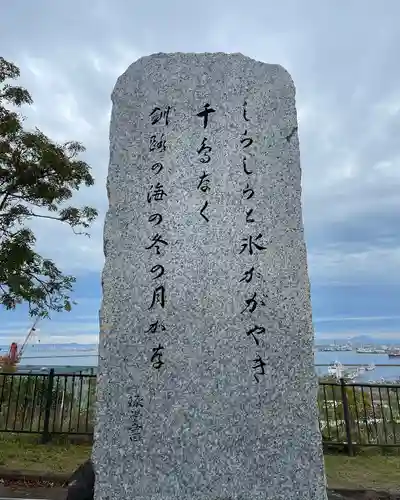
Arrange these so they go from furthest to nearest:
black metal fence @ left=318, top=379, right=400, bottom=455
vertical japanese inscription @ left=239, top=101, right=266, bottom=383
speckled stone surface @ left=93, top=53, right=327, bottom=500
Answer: black metal fence @ left=318, top=379, right=400, bottom=455 → vertical japanese inscription @ left=239, top=101, right=266, bottom=383 → speckled stone surface @ left=93, top=53, right=327, bottom=500

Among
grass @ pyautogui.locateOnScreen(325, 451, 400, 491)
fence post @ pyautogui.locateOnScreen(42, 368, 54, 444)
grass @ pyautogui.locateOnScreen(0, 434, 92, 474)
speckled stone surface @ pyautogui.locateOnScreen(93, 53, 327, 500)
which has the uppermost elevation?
speckled stone surface @ pyautogui.locateOnScreen(93, 53, 327, 500)

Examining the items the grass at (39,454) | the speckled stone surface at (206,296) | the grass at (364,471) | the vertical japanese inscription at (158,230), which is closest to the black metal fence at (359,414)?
the grass at (364,471)

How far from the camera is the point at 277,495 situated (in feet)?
7.16

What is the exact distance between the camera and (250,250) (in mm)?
2525

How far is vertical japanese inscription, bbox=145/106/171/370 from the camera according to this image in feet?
8.00

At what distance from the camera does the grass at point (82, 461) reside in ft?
16.7

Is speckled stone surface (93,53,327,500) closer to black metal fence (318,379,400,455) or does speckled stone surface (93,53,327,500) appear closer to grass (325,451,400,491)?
grass (325,451,400,491)

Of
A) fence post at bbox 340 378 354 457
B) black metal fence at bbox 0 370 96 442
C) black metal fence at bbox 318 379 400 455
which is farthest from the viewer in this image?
black metal fence at bbox 0 370 96 442

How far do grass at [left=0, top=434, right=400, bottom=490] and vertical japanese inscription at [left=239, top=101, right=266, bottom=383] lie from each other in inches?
140

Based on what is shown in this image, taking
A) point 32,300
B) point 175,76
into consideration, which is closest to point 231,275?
point 175,76

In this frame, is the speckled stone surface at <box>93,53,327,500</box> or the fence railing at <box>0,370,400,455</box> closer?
the speckled stone surface at <box>93,53,327,500</box>

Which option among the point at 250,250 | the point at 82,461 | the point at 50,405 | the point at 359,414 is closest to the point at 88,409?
the point at 50,405

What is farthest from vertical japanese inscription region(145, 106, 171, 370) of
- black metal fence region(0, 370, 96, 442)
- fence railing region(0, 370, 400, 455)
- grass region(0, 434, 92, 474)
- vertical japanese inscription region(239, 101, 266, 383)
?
black metal fence region(0, 370, 96, 442)

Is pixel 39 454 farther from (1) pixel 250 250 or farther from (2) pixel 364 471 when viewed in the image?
(1) pixel 250 250
